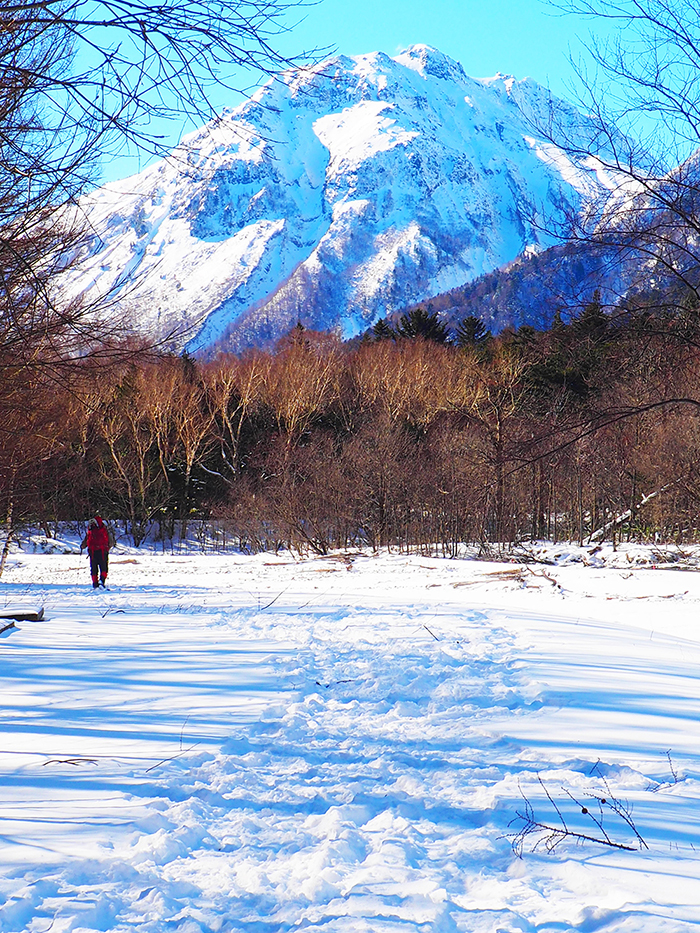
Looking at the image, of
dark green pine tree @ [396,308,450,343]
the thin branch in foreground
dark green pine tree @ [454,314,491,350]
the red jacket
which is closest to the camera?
the thin branch in foreground

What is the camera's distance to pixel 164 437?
115ft

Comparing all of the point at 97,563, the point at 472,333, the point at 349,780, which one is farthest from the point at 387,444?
the point at 472,333

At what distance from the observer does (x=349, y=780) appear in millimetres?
3479

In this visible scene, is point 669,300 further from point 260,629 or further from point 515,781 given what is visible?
point 515,781

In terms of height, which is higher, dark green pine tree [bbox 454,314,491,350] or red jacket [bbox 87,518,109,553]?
dark green pine tree [bbox 454,314,491,350]

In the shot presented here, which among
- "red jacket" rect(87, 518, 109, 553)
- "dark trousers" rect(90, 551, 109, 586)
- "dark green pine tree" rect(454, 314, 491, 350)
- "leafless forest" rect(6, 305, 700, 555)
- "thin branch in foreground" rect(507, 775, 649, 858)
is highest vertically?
"dark green pine tree" rect(454, 314, 491, 350)

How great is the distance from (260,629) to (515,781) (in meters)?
5.07

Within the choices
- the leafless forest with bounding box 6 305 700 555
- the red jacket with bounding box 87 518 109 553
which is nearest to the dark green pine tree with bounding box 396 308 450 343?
the leafless forest with bounding box 6 305 700 555

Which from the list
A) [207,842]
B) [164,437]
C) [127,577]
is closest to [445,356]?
[164,437]

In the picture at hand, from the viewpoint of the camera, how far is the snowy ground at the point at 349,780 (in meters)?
2.35

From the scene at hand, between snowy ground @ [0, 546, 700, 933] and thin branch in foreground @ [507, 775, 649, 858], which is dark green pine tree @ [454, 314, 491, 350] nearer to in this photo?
snowy ground @ [0, 546, 700, 933]

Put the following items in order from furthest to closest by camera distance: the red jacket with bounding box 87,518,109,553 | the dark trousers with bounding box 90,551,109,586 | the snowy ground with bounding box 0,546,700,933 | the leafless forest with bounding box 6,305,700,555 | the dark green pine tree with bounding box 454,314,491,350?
the dark green pine tree with bounding box 454,314,491,350 < the red jacket with bounding box 87,518,109,553 < the dark trousers with bounding box 90,551,109,586 < the leafless forest with bounding box 6,305,700,555 < the snowy ground with bounding box 0,546,700,933

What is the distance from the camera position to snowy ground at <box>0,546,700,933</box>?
2.35 meters

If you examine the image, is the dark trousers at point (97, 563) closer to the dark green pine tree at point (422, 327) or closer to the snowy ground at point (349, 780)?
the snowy ground at point (349, 780)
